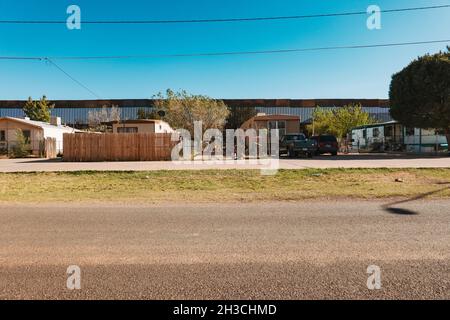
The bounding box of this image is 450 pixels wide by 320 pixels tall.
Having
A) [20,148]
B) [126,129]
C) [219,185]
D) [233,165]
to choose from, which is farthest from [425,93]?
[20,148]

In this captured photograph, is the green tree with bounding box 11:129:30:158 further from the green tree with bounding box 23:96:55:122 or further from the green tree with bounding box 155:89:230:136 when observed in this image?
the green tree with bounding box 23:96:55:122

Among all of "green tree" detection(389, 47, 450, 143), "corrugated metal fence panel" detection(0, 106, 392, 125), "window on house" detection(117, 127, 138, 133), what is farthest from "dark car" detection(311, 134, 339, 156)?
"corrugated metal fence panel" detection(0, 106, 392, 125)

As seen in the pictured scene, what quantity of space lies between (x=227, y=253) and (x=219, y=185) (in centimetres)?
807

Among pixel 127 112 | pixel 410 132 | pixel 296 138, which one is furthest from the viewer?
pixel 127 112

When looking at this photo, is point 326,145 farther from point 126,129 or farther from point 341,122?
point 341,122

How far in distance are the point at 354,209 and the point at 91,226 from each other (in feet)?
18.4

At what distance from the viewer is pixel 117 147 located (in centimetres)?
2616

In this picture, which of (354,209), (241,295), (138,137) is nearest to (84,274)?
(241,295)

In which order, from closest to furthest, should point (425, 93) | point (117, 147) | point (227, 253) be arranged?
point (227, 253) < point (117, 147) < point (425, 93)

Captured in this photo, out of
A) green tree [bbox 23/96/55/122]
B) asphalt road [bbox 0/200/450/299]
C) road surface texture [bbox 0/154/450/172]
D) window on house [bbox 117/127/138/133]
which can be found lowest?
asphalt road [bbox 0/200/450/299]

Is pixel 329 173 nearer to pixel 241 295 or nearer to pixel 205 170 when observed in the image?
pixel 205 170

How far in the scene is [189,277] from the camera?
4.01 metres

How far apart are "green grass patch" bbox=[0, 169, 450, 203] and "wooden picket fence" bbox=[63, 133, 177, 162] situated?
10.0 meters

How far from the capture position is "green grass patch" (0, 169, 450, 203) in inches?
402
